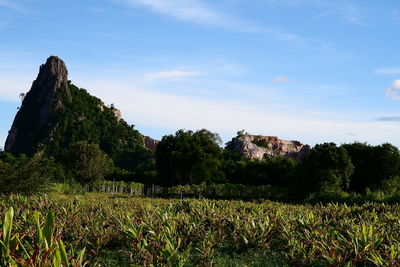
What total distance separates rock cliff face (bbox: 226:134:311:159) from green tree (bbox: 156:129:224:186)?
77.4 meters

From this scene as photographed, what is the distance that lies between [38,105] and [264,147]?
94312mm

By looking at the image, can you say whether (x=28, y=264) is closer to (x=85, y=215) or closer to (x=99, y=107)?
(x=85, y=215)

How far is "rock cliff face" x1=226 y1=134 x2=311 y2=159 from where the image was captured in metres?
151

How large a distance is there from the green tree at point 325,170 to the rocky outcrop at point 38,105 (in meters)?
136

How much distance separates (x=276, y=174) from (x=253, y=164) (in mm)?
4808

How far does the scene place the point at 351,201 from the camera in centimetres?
2559

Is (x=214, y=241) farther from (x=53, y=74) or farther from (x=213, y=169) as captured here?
(x=53, y=74)

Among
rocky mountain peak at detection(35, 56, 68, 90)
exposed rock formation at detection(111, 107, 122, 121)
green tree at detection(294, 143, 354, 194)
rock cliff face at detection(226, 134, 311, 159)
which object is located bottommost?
green tree at detection(294, 143, 354, 194)

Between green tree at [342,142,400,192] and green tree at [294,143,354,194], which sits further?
green tree at [342,142,400,192]

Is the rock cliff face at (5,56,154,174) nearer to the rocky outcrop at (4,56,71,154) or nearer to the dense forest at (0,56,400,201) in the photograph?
the rocky outcrop at (4,56,71,154)

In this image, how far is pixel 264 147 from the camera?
17312 centimetres

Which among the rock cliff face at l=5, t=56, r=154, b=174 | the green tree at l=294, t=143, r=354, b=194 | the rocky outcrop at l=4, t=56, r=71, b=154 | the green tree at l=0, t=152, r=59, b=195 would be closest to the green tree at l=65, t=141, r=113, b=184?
the green tree at l=294, t=143, r=354, b=194

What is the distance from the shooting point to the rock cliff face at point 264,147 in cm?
15112

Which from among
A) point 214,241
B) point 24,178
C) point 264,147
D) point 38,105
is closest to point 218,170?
point 24,178
